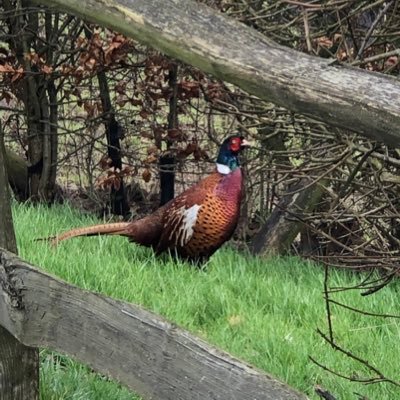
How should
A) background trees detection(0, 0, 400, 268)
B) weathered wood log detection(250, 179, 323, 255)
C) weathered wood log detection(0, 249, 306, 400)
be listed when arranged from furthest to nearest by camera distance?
1. background trees detection(0, 0, 400, 268)
2. weathered wood log detection(250, 179, 323, 255)
3. weathered wood log detection(0, 249, 306, 400)

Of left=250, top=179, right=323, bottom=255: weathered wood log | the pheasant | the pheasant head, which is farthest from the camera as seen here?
left=250, top=179, right=323, bottom=255: weathered wood log

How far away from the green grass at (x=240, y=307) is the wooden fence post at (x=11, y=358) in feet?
1.92

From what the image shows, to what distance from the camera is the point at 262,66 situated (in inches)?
52.3

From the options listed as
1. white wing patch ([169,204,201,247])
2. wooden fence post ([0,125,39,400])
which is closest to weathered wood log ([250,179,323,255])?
white wing patch ([169,204,201,247])

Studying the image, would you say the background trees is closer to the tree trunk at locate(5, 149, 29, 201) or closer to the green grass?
the tree trunk at locate(5, 149, 29, 201)

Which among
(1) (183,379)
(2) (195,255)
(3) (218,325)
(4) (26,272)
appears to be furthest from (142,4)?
(2) (195,255)

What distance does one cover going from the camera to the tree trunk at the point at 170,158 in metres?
6.89

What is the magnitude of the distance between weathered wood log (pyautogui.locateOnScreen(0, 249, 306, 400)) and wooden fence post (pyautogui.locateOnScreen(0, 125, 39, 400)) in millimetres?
112

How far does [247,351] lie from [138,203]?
4.42 meters

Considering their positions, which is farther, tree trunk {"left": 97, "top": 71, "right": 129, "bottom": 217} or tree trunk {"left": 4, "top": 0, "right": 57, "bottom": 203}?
tree trunk {"left": 97, "top": 71, "right": 129, "bottom": 217}

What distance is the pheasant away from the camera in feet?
16.7

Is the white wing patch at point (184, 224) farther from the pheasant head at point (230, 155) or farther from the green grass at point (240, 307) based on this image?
the pheasant head at point (230, 155)

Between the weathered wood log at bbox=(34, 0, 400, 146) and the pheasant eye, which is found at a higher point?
the weathered wood log at bbox=(34, 0, 400, 146)

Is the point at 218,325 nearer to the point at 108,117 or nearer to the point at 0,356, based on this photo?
the point at 0,356
